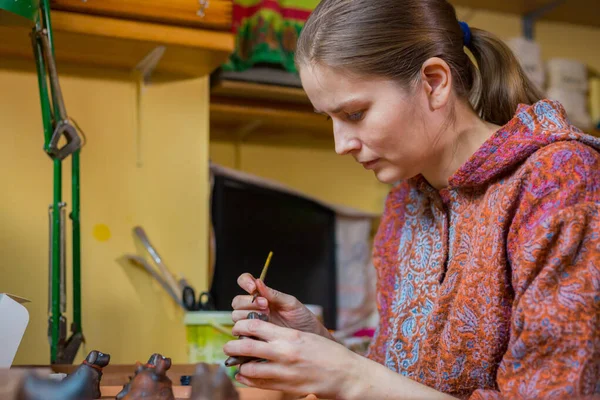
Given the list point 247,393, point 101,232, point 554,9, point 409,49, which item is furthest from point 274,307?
point 554,9

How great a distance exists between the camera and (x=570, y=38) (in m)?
2.53

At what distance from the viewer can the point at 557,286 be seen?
0.83 metres

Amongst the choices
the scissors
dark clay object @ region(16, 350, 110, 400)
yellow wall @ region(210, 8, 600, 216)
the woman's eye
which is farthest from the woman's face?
yellow wall @ region(210, 8, 600, 216)

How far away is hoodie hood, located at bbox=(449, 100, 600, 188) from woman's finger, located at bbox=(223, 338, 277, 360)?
418 mm

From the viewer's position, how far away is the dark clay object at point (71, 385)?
0.63m

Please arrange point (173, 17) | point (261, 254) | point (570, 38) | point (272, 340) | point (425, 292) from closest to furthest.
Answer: point (272, 340)
point (425, 292)
point (173, 17)
point (261, 254)
point (570, 38)

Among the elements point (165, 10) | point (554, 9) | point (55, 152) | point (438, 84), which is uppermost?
point (554, 9)

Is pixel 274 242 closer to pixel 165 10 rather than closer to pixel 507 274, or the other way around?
pixel 165 10

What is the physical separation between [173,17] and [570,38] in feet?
5.30

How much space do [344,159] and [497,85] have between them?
119 cm

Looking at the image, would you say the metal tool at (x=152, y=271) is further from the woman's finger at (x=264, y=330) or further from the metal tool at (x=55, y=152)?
the woman's finger at (x=264, y=330)

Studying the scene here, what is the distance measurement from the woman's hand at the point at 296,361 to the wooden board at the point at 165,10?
826mm

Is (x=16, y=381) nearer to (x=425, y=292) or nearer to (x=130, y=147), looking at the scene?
(x=425, y=292)

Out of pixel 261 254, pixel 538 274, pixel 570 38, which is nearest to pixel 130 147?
pixel 261 254
